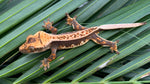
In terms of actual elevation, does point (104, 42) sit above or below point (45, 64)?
above

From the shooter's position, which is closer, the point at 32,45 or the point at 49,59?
the point at 32,45

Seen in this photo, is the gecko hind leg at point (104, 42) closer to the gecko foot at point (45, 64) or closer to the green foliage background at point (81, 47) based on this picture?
the green foliage background at point (81, 47)

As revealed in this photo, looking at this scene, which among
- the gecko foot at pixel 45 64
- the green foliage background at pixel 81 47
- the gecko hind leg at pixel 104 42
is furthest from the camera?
the gecko hind leg at pixel 104 42

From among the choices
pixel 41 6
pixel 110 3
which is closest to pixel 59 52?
pixel 41 6

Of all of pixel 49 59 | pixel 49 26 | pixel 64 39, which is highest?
pixel 49 26

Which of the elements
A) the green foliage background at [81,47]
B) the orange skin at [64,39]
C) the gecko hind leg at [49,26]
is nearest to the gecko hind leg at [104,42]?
the orange skin at [64,39]

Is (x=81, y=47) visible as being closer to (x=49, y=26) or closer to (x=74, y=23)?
(x=74, y=23)

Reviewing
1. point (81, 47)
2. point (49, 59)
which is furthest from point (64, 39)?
point (49, 59)
